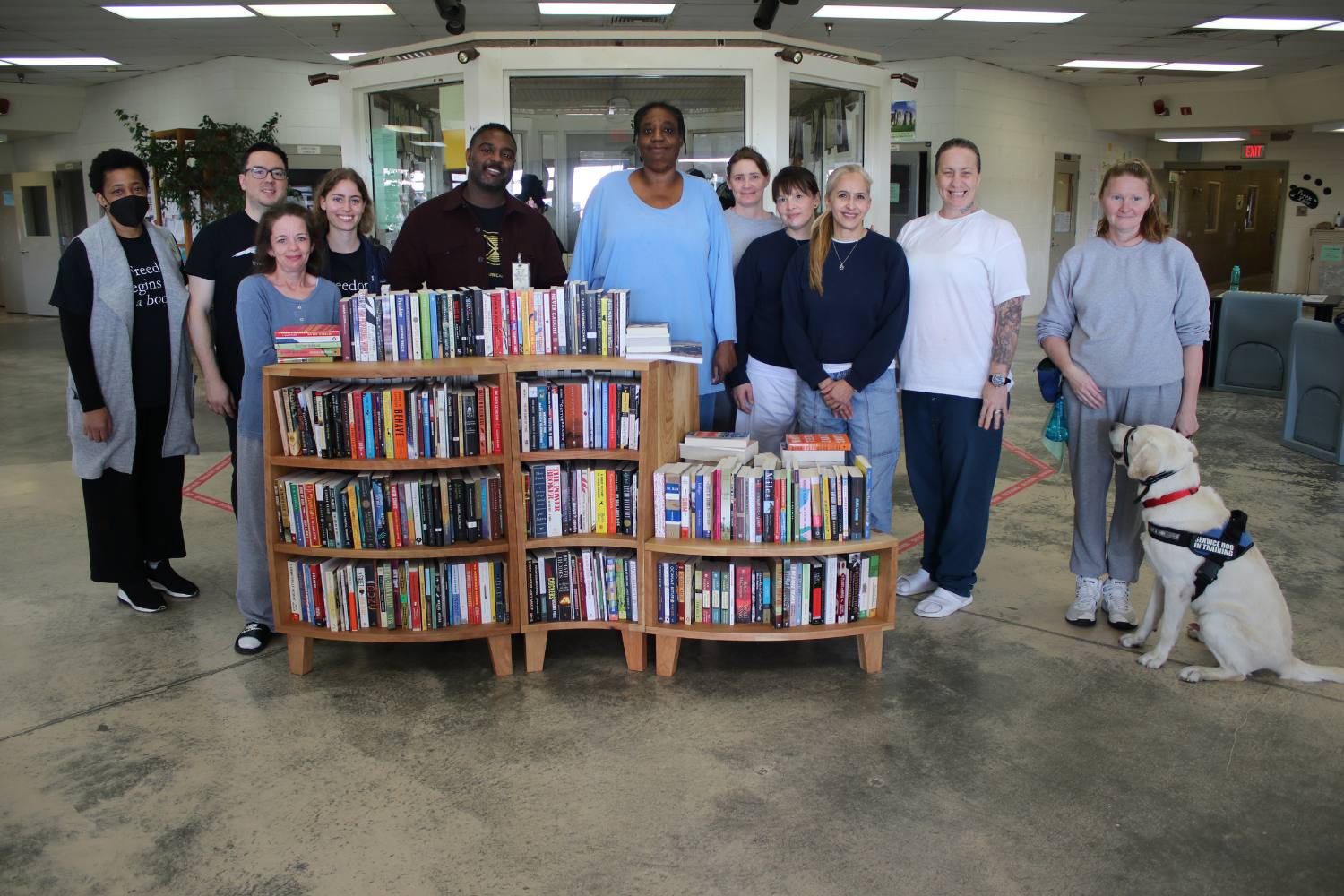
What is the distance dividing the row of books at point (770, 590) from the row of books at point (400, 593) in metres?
0.56

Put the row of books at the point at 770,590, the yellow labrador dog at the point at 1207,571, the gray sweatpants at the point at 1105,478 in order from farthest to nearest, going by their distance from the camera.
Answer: the gray sweatpants at the point at 1105,478 < the row of books at the point at 770,590 < the yellow labrador dog at the point at 1207,571

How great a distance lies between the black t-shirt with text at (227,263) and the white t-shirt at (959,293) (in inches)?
92.4

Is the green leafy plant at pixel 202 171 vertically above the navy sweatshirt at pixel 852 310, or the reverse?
the green leafy plant at pixel 202 171

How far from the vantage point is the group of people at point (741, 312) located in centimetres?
343

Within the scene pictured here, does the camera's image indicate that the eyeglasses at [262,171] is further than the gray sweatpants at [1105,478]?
Yes

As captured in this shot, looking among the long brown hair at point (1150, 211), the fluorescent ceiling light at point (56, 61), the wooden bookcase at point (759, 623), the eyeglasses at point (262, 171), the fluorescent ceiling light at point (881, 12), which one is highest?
the fluorescent ceiling light at point (56, 61)

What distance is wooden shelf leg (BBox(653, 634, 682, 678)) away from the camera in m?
3.27

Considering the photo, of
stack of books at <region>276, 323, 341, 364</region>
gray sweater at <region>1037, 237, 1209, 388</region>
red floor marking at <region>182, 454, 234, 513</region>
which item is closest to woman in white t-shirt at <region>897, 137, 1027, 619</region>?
gray sweater at <region>1037, 237, 1209, 388</region>

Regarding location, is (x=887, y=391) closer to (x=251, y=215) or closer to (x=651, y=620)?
(x=651, y=620)

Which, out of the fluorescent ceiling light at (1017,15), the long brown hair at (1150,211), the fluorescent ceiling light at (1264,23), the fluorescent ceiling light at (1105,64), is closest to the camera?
the long brown hair at (1150,211)

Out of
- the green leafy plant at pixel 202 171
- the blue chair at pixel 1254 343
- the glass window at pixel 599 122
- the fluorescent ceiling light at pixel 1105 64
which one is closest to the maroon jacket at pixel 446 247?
the glass window at pixel 599 122

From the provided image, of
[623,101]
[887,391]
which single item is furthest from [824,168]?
[887,391]

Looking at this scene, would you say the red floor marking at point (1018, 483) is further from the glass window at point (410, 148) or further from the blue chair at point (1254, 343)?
the glass window at point (410, 148)

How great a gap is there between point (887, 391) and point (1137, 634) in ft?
3.87
